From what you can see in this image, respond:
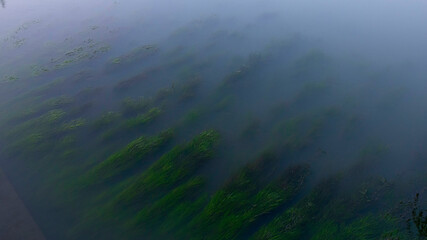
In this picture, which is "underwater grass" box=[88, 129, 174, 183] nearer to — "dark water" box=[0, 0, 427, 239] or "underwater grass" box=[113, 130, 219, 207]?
"dark water" box=[0, 0, 427, 239]

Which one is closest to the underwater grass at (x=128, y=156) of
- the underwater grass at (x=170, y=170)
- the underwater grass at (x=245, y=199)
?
the underwater grass at (x=170, y=170)

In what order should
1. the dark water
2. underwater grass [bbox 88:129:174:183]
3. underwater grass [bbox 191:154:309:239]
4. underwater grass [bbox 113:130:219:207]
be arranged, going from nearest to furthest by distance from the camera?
1. underwater grass [bbox 191:154:309:239]
2. the dark water
3. underwater grass [bbox 113:130:219:207]
4. underwater grass [bbox 88:129:174:183]

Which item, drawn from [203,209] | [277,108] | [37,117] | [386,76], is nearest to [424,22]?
[386,76]

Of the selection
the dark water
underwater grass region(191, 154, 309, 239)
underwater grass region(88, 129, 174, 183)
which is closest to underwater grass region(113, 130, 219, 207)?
the dark water

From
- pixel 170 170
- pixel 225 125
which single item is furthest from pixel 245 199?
pixel 225 125

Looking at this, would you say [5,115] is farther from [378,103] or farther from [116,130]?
[378,103]

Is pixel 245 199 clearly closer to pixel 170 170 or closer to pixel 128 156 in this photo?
pixel 170 170

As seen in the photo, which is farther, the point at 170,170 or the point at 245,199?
the point at 170,170

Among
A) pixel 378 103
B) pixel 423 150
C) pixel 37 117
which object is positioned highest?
pixel 37 117
